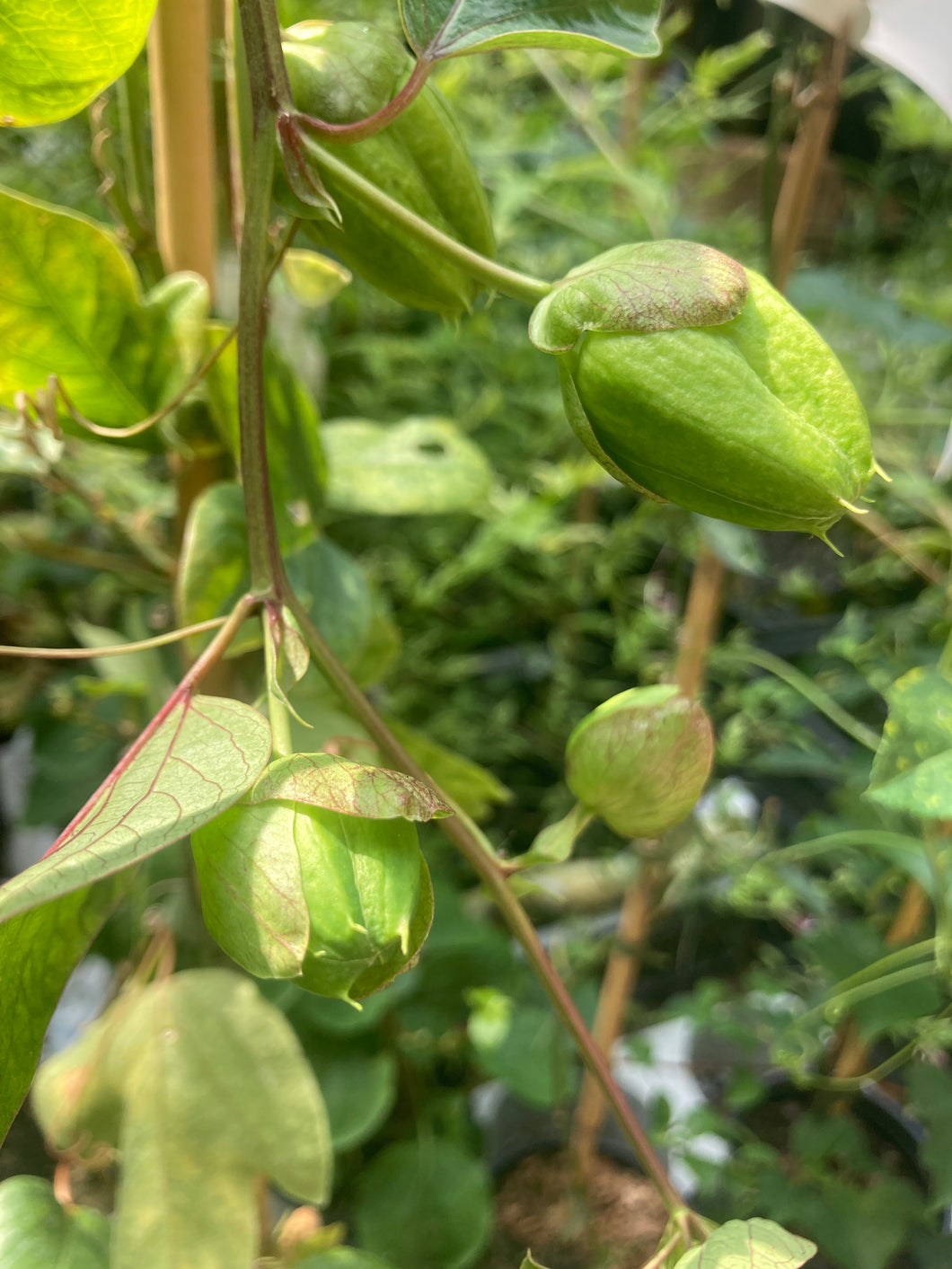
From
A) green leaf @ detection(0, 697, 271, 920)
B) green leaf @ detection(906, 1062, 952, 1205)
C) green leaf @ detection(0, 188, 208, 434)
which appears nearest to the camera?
green leaf @ detection(0, 697, 271, 920)

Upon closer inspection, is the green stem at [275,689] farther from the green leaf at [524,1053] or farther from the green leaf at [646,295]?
the green leaf at [524,1053]

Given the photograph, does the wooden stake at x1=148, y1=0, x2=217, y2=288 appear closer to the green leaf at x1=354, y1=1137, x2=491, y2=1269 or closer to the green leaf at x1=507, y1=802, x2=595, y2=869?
the green leaf at x1=507, y1=802, x2=595, y2=869

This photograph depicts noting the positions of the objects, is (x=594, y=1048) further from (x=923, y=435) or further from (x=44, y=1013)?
(x=923, y=435)

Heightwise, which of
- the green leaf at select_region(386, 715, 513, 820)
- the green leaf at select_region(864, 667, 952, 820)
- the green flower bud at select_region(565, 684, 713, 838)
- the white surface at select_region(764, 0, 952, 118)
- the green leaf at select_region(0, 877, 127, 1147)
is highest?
the white surface at select_region(764, 0, 952, 118)

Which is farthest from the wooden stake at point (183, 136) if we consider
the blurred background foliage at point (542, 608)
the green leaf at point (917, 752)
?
the green leaf at point (917, 752)

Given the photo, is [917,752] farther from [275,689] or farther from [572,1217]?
[572,1217]

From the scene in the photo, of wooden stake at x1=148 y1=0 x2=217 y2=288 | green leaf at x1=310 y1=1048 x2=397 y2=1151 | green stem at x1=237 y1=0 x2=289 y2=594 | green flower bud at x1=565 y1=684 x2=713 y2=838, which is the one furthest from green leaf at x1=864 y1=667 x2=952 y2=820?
green leaf at x1=310 y1=1048 x2=397 y2=1151

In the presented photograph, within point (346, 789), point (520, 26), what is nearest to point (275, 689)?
point (346, 789)
